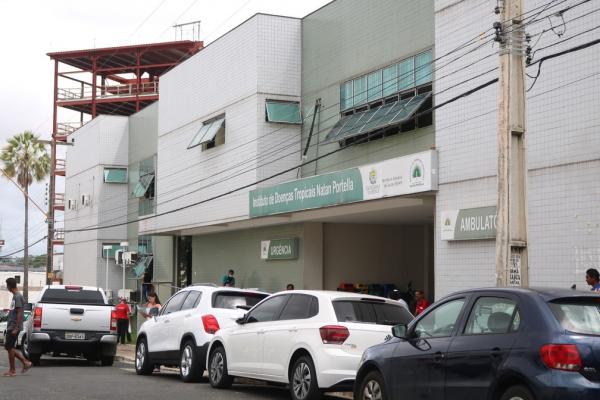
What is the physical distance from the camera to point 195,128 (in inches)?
1255

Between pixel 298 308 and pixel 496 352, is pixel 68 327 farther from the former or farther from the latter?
pixel 496 352

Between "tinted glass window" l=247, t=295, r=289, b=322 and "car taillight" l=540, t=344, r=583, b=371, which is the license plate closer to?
"tinted glass window" l=247, t=295, r=289, b=322

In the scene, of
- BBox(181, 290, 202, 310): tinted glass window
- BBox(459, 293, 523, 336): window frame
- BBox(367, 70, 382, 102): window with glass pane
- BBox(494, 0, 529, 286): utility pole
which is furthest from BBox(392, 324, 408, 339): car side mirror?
BBox(367, 70, 382, 102): window with glass pane

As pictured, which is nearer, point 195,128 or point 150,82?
point 195,128

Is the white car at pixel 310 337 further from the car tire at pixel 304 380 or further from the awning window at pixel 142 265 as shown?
the awning window at pixel 142 265

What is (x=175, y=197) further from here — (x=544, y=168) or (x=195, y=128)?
(x=544, y=168)

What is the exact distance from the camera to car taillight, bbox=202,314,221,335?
1535cm

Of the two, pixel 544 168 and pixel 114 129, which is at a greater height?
pixel 114 129

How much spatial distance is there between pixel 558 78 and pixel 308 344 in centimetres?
751

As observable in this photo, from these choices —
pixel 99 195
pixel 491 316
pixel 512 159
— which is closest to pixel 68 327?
pixel 512 159

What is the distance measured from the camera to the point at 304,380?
40.0 feet

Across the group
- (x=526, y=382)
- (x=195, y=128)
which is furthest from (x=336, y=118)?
(x=526, y=382)

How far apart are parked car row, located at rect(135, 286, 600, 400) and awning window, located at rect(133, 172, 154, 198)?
23.5 meters

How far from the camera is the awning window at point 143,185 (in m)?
39.3
